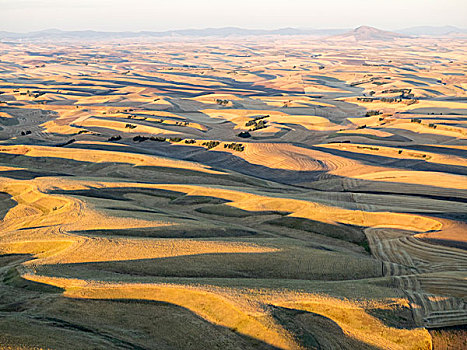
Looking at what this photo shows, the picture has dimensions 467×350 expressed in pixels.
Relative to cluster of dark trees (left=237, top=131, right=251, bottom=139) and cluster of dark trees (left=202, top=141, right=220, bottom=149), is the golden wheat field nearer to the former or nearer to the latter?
cluster of dark trees (left=202, top=141, right=220, bottom=149)

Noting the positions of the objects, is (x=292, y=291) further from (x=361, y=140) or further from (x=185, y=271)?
(x=361, y=140)

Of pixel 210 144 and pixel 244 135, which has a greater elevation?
pixel 210 144

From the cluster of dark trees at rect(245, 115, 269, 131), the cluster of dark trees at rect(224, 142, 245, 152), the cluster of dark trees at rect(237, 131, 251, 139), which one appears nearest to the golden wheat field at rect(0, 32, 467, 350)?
the cluster of dark trees at rect(224, 142, 245, 152)

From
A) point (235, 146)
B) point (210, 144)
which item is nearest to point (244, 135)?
point (210, 144)

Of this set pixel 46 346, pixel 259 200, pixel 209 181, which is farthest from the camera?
pixel 209 181

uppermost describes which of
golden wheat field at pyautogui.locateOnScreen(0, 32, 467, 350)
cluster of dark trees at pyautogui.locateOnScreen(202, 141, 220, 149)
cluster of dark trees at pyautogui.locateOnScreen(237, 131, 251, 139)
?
golden wheat field at pyautogui.locateOnScreen(0, 32, 467, 350)

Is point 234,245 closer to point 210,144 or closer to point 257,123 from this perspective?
point 210,144

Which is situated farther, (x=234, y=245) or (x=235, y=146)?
(x=235, y=146)

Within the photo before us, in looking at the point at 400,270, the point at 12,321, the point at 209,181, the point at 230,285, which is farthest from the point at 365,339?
the point at 209,181

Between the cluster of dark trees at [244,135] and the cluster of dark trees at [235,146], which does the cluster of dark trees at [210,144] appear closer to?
the cluster of dark trees at [235,146]

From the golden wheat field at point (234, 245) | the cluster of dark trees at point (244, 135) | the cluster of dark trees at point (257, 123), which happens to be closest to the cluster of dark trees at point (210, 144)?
the golden wheat field at point (234, 245)

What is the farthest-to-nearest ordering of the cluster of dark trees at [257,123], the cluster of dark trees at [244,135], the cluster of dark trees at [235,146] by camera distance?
the cluster of dark trees at [257,123] → the cluster of dark trees at [244,135] → the cluster of dark trees at [235,146]
